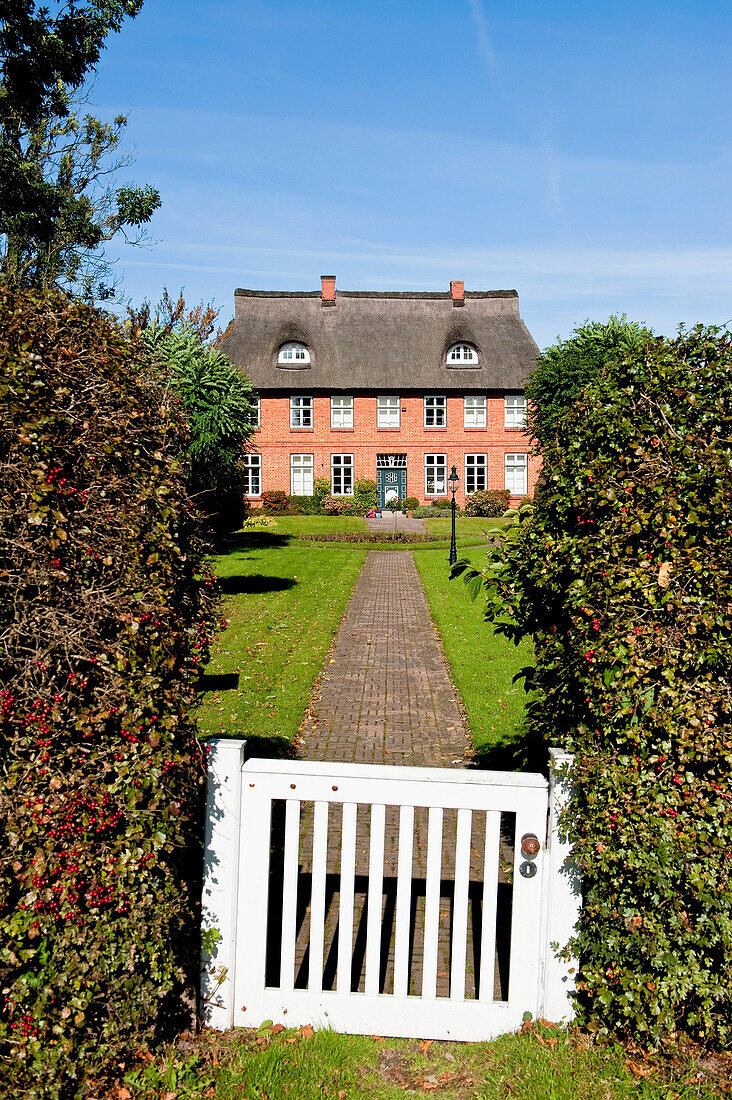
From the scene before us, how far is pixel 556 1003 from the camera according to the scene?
3426mm

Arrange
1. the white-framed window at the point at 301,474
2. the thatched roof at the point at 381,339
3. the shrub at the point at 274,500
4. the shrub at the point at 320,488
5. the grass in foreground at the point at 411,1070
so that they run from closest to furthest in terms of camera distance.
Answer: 1. the grass in foreground at the point at 411,1070
2. the shrub at the point at 274,500
3. the shrub at the point at 320,488
4. the thatched roof at the point at 381,339
5. the white-framed window at the point at 301,474

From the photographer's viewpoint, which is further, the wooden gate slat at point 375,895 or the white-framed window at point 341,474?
the white-framed window at point 341,474

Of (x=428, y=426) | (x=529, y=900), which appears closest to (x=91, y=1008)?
(x=529, y=900)

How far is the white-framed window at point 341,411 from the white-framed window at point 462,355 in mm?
6000

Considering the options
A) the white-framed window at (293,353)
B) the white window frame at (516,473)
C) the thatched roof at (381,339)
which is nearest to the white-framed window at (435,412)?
the thatched roof at (381,339)

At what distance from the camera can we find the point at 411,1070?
3320 millimetres

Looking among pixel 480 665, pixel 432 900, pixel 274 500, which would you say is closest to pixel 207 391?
pixel 480 665

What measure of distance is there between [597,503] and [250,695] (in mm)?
6985

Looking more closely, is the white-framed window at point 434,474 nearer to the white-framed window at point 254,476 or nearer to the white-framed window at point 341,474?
the white-framed window at point 341,474

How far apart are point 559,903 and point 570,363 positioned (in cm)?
2105

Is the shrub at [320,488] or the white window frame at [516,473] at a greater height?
the white window frame at [516,473]

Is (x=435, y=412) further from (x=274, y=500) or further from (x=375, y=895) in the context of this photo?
(x=375, y=895)

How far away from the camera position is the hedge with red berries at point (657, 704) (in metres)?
3.07

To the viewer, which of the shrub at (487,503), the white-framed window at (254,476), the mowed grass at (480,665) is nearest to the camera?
the mowed grass at (480,665)
